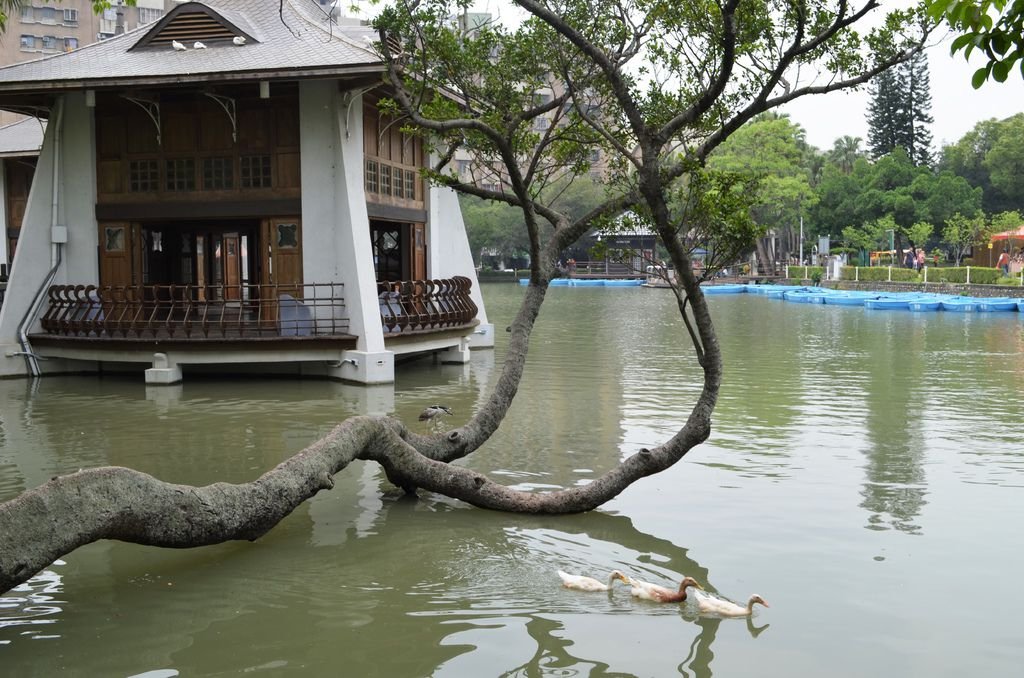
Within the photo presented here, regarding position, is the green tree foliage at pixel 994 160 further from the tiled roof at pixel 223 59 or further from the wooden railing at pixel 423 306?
the tiled roof at pixel 223 59

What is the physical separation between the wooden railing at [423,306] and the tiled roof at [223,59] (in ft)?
12.9

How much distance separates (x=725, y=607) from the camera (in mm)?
6973

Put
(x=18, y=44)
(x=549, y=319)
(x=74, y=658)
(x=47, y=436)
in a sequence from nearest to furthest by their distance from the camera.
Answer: (x=74, y=658) → (x=47, y=436) → (x=549, y=319) → (x=18, y=44)

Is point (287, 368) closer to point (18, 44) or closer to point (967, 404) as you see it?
point (967, 404)

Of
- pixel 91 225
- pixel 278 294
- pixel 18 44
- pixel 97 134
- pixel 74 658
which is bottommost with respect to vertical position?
pixel 74 658

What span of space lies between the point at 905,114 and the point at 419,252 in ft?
196

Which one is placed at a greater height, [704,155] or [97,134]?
[97,134]

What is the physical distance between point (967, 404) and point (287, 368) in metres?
11.1

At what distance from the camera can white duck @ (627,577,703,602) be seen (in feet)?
23.4

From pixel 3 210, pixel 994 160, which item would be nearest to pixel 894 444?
pixel 3 210

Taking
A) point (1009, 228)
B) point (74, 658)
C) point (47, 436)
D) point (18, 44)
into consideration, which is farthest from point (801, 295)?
point (18, 44)

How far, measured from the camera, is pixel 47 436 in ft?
44.6

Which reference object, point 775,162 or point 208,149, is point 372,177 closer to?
point 208,149

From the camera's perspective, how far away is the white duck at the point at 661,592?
714 cm
